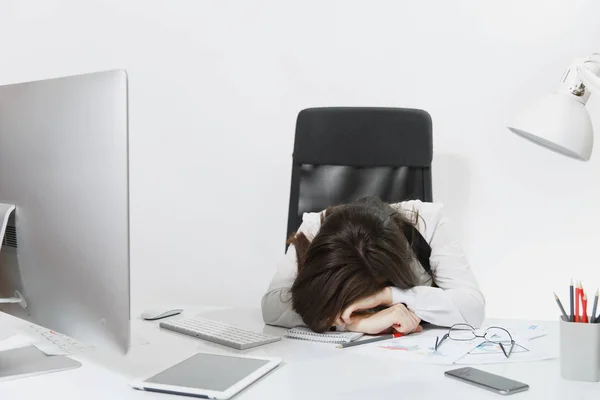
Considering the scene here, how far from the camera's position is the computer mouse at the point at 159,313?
5.11ft

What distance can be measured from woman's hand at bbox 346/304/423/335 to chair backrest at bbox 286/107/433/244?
2.13 feet

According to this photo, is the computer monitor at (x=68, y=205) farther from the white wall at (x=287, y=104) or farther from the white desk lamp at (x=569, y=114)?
the white wall at (x=287, y=104)

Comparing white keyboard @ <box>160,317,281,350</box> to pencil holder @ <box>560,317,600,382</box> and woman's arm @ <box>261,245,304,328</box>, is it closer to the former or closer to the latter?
woman's arm @ <box>261,245,304,328</box>

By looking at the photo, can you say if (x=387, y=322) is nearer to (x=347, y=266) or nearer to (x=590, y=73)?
(x=347, y=266)

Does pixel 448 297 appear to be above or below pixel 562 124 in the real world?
below

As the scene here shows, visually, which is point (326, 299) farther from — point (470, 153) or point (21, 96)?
point (470, 153)

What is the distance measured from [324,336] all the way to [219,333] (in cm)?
22

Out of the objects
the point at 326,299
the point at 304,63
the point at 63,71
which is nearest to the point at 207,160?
the point at 304,63

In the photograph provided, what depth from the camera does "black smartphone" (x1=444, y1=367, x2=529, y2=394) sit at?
1.00 metres

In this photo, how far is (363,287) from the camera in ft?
4.56

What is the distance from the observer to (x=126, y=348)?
918 millimetres

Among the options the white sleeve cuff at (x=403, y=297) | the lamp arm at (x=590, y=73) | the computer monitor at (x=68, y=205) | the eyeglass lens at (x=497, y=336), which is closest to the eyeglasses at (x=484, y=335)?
the eyeglass lens at (x=497, y=336)

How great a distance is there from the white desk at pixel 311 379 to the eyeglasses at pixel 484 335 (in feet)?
0.41

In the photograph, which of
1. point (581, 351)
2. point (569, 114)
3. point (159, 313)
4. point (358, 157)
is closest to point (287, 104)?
point (358, 157)
